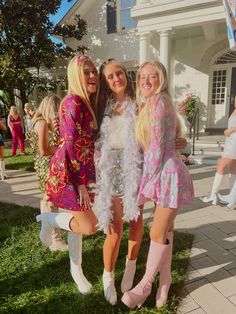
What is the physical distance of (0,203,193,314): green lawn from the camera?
231 cm

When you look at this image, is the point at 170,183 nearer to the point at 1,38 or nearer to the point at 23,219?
the point at 23,219

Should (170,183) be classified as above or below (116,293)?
above

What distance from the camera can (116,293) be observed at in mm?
2379

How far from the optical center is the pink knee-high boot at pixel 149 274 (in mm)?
2108

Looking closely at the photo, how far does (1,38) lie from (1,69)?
1.90 m

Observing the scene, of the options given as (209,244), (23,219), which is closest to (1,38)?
(23,219)

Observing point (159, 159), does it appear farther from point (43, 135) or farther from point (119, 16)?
point (119, 16)

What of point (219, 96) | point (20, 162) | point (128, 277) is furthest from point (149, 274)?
point (219, 96)

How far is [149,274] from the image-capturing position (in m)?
2.15

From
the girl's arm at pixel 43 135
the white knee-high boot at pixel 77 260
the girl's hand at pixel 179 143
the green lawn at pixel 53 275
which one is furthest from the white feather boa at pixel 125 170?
the girl's arm at pixel 43 135

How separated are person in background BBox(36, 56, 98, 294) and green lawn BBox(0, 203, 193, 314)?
26.1 inches

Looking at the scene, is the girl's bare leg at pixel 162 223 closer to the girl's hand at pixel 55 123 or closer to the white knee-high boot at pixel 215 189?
the girl's hand at pixel 55 123

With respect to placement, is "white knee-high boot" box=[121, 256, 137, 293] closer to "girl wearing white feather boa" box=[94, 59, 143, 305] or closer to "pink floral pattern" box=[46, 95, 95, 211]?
"girl wearing white feather boa" box=[94, 59, 143, 305]

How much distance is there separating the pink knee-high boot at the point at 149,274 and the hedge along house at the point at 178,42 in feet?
26.6
